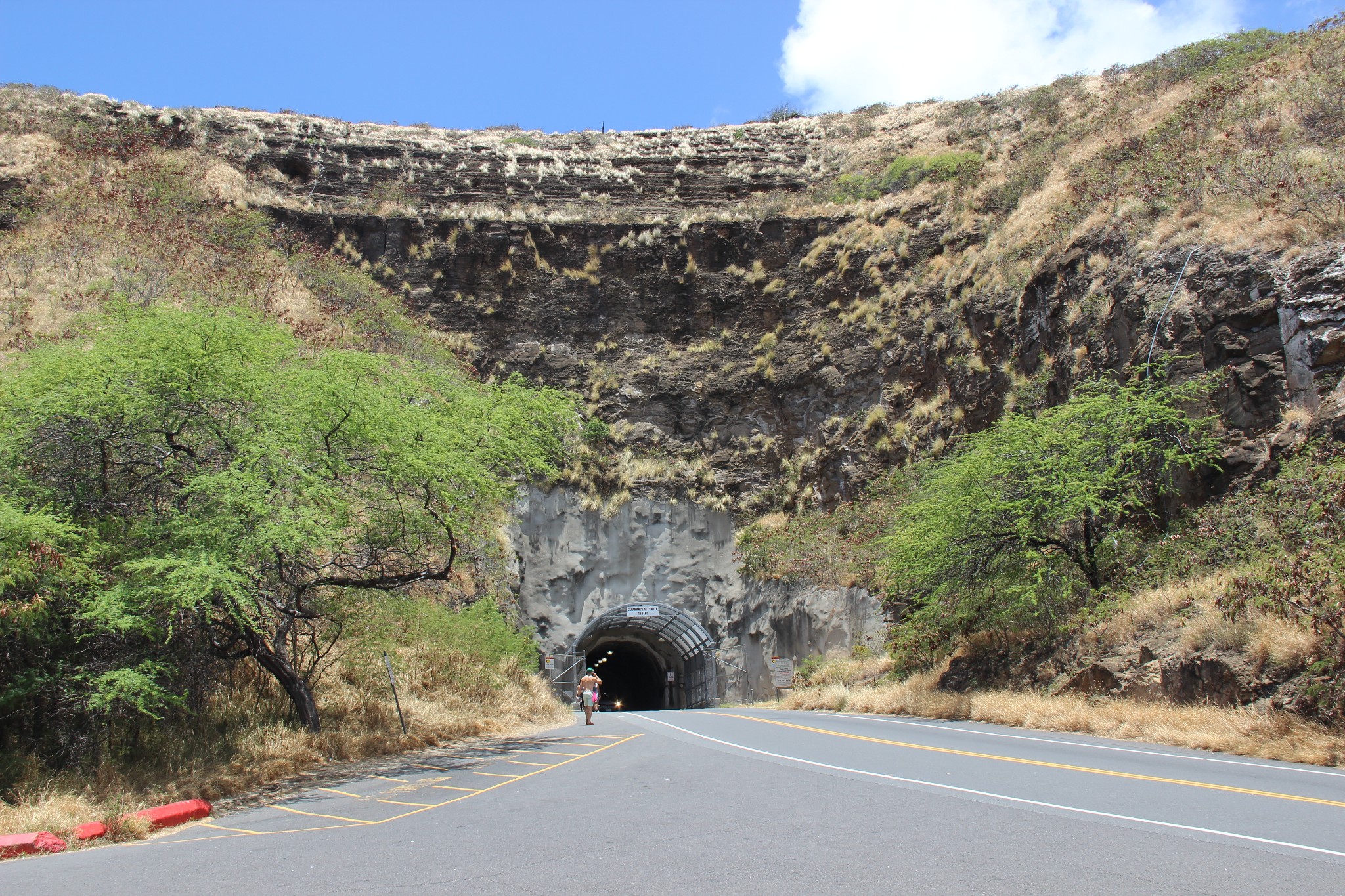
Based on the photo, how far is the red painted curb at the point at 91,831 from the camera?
8438 mm

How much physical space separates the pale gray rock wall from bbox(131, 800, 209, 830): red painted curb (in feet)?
72.2

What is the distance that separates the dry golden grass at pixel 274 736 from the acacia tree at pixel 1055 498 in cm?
995

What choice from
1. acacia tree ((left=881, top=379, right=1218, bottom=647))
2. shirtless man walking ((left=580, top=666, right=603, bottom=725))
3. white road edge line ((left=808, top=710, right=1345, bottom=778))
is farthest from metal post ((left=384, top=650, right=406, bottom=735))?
acacia tree ((left=881, top=379, right=1218, bottom=647))

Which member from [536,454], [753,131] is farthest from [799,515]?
[753,131]

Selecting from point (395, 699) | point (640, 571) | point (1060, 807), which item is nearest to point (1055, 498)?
point (1060, 807)

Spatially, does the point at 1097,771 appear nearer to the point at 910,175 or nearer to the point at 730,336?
the point at 730,336

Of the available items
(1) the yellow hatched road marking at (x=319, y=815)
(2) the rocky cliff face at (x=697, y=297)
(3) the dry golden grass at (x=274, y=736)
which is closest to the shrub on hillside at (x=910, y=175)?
(2) the rocky cliff face at (x=697, y=297)

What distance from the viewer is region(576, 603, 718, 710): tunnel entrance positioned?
34.8m

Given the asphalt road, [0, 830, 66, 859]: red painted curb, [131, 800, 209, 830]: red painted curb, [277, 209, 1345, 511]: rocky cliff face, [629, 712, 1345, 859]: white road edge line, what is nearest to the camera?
the asphalt road

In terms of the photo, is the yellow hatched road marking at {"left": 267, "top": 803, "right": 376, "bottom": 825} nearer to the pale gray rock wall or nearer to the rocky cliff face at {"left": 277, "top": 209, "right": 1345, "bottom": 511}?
the pale gray rock wall

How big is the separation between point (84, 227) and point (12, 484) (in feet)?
87.2

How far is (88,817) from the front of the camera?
351 inches

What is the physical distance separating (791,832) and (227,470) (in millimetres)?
8683

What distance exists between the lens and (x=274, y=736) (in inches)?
505
